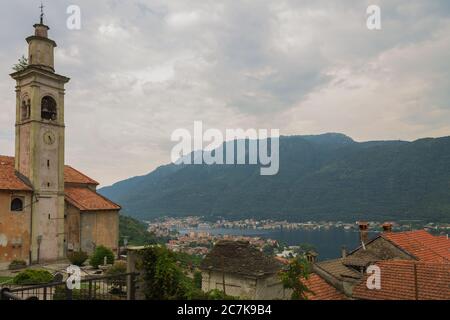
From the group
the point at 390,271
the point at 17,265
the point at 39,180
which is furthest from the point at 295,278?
the point at 39,180

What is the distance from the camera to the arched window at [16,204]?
25966 mm

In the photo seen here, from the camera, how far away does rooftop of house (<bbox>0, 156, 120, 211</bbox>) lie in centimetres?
2630

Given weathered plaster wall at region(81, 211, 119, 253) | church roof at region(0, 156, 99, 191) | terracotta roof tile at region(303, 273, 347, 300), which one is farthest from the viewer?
weathered plaster wall at region(81, 211, 119, 253)

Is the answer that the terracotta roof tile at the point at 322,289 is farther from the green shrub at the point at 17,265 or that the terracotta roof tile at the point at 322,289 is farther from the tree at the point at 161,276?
the green shrub at the point at 17,265

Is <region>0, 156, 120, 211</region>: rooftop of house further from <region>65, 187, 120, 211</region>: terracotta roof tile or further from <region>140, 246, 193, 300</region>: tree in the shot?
<region>140, 246, 193, 300</region>: tree

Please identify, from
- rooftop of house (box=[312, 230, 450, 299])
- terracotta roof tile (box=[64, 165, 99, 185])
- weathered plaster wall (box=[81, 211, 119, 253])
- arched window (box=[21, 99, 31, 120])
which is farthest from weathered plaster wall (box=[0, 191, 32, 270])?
rooftop of house (box=[312, 230, 450, 299])

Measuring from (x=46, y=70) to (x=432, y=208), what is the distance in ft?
438

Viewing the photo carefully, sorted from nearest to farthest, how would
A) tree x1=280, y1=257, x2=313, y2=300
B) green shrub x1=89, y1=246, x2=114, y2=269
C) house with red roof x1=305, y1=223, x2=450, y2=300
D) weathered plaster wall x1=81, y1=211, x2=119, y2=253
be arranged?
tree x1=280, y1=257, x2=313, y2=300 → house with red roof x1=305, y1=223, x2=450, y2=300 → green shrub x1=89, y1=246, x2=114, y2=269 → weathered plaster wall x1=81, y1=211, x2=119, y2=253

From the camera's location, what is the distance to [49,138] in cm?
2830

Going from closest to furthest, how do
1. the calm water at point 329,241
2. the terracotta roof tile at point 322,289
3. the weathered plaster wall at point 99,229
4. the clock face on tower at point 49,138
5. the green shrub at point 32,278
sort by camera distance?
the green shrub at point 32,278, the terracotta roof tile at point 322,289, the clock face on tower at point 49,138, the weathered plaster wall at point 99,229, the calm water at point 329,241

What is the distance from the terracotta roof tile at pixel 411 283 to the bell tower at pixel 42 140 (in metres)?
21.8

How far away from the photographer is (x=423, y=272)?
1769 cm

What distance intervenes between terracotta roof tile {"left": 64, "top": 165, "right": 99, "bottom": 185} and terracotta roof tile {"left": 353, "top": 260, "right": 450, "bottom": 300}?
84.0 ft

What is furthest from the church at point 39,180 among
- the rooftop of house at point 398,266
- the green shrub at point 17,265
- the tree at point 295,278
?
the tree at point 295,278
